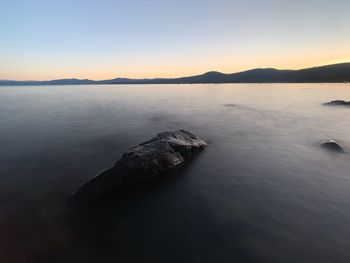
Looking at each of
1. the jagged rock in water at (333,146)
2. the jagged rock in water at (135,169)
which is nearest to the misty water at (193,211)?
the jagged rock in water at (135,169)

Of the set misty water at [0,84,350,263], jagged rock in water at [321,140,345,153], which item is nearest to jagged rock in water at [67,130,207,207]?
misty water at [0,84,350,263]

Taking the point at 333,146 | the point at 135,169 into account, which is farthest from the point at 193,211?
the point at 333,146

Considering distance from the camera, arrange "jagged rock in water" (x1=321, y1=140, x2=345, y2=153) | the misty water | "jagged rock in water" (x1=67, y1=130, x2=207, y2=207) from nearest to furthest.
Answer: the misty water < "jagged rock in water" (x1=67, y1=130, x2=207, y2=207) < "jagged rock in water" (x1=321, y1=140, x2=345, y2=153)

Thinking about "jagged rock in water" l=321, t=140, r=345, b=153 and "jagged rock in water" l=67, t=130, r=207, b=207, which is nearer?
"jagged rock in water" l=67, t=130, r=207, b=207

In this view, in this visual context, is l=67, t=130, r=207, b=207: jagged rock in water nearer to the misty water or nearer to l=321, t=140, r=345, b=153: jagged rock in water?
the misty water

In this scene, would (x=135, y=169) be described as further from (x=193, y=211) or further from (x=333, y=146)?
(x=333, y=146)

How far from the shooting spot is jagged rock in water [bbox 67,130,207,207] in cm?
1166

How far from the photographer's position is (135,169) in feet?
41.9

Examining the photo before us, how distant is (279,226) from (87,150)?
17.1 m

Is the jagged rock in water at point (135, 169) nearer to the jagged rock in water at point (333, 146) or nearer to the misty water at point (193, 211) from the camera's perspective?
the misty water at point (193, 211)

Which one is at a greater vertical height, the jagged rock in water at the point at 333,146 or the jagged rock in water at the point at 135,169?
the jagged rock in water at the point at 135,169

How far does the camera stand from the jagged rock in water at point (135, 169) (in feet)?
38.3

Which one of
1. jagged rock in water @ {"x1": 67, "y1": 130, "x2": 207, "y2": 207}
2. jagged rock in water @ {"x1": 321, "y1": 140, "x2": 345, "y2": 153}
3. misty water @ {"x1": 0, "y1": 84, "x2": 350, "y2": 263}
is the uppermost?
jagged rock in water @ {"x1": 67, "y1": 130, "x2": 207, "y2": 207}

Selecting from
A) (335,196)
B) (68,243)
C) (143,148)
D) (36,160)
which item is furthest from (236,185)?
(36,160)
